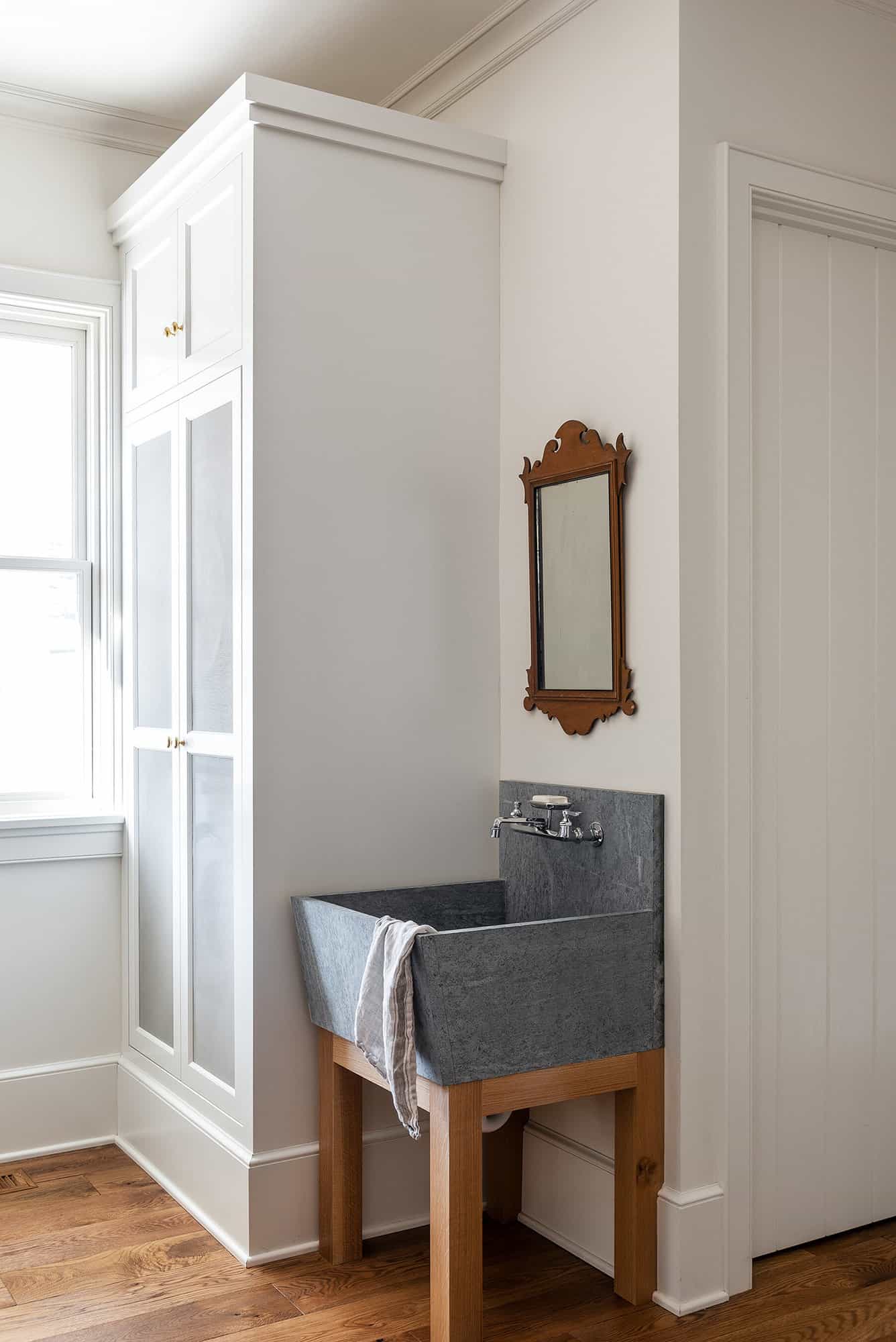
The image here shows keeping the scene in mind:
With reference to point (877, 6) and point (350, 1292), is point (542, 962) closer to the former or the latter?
point (350, 1292)

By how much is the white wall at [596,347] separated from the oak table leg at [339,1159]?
444mm

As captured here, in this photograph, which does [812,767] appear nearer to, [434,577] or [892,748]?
[892,748]

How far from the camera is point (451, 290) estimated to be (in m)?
2.86

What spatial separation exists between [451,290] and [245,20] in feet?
2.76

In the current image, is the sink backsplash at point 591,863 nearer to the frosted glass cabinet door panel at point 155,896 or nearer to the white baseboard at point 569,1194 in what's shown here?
the white baseboard at point 569,1194

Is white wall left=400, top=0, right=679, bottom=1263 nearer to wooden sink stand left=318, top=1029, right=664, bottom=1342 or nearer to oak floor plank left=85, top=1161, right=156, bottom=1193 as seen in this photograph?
wooden sink stand left=318, top=1029, right=664, bottom=1342

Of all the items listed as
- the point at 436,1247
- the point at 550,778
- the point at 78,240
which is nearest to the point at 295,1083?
the point at 436,1247

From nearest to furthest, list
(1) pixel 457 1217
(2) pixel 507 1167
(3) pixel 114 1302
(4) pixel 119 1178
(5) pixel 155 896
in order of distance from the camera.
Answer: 1. (1) pixel 457 1217
2. (3) pixel 114 1302
3. (2) pixel 507 1167
4. (4) pixel 119 1178
5. (5) pixel 155 896

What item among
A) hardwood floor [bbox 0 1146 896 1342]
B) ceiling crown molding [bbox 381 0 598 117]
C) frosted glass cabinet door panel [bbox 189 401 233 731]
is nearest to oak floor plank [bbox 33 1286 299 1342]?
hardwood floor [bbox 0 1146 896 1342]

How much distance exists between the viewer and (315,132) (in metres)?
2.65

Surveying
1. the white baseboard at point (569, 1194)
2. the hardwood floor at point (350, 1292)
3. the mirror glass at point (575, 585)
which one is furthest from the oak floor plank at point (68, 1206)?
the mirror glass at point (575, 585)

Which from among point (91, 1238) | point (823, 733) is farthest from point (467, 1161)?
point (823, 733)

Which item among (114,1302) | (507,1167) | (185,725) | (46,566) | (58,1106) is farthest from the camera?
(46,566)

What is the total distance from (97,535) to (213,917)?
1249 millimetres
